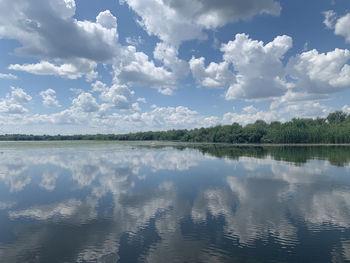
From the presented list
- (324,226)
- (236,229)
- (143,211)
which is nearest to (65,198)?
(143,211)

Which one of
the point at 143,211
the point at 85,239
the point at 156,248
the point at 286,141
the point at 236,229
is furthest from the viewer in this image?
the point at 286,141

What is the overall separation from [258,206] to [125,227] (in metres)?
9.12

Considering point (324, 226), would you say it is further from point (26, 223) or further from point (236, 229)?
point (26, 223)

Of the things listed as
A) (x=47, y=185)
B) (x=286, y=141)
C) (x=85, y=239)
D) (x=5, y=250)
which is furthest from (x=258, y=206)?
(x=286, y=141)

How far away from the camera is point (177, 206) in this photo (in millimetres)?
16656

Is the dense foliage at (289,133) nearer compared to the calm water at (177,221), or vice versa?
the calm water at (177,221)

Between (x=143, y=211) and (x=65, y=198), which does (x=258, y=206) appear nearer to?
(x=143, y=211)

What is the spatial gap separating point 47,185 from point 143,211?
45.4 feet

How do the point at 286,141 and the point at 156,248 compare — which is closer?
the point at 156,248

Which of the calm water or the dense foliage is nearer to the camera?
the calm water

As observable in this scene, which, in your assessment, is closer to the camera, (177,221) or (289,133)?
(177,221)

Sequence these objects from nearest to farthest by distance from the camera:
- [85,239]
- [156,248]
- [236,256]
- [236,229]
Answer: [236,256] → [156,248] → [85,239] → [236,229]

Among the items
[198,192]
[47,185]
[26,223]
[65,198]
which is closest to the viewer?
[26,223]

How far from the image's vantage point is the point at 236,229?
41.4ft
